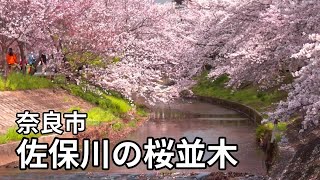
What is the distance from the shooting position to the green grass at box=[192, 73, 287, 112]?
22964 millimetres

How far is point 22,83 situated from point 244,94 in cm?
1520

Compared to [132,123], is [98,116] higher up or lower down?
higher up

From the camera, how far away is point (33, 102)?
16.8 meters

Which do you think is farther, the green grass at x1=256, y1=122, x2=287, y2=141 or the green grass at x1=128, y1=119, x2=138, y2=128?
the green grass at x1=128, y1=119, x2=138, y2=128

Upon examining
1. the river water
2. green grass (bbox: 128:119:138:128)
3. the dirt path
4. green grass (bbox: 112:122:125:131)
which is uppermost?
the dirt path

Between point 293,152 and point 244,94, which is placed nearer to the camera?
point 293,152

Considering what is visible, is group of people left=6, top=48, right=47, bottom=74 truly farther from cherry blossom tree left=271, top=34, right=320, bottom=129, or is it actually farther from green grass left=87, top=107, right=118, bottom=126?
cherry blossom tree left=271, top=34, right=320, bottom=129

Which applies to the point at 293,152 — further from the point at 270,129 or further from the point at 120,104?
the point at 120,104

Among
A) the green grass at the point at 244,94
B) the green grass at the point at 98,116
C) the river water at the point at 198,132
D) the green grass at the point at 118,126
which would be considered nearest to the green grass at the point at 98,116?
the green grass at the point at 98,116

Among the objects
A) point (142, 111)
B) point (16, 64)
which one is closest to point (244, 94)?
point (142, 111)

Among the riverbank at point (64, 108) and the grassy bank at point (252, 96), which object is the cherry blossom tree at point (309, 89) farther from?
the riverbank at point (64, 108)

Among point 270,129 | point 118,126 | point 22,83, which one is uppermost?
point 22,83

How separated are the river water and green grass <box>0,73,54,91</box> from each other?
12.8ft

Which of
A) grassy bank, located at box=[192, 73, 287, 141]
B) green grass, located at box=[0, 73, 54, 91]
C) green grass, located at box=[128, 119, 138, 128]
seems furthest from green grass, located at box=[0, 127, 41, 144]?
green grass, located at box=[128, 119, 138, 128]
